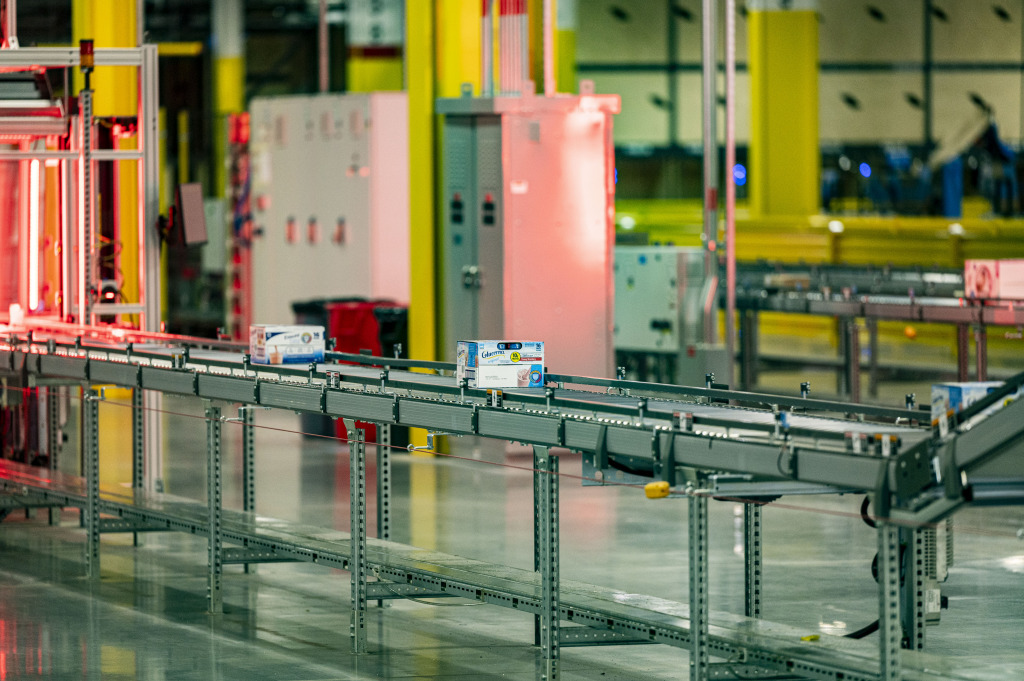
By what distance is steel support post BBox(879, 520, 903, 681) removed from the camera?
15.8 ft

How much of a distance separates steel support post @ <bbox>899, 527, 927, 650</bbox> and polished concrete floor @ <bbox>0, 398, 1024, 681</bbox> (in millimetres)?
152

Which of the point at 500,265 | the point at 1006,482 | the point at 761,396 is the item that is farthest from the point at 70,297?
the point at 1006,482

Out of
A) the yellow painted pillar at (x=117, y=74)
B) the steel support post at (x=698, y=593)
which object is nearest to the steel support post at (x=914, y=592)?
the steel support post at (x=698, y=593)

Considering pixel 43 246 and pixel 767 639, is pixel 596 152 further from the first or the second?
pixel 767 639

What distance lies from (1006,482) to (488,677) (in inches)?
94.7

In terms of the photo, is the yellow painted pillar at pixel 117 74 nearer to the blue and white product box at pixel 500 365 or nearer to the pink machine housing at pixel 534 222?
the pink machine housing at pixel 534 222

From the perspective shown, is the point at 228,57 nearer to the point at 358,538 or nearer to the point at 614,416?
the point at 358,538

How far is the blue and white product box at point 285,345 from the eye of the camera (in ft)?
24.5

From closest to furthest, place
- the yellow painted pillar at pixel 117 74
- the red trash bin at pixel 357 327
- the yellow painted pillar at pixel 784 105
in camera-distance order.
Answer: the red trash bin at pixel 357 327, the yellow painted pillar at pixel 117 74, the yellow painted pillar at pixel 784 105

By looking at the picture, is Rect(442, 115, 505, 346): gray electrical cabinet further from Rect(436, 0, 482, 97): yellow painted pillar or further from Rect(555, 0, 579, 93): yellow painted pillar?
Rect(555, 0, 579, 93): yellow painted pillar

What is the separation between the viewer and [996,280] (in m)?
11.7

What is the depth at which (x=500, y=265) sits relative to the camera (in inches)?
486

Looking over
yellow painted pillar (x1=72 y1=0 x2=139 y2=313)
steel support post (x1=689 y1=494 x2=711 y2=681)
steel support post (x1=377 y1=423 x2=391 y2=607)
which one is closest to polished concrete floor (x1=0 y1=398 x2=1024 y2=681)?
steel support post (x1=689 y1=494 x2=711 y2=681)

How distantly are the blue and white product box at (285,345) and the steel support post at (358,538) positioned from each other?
0.81 m
